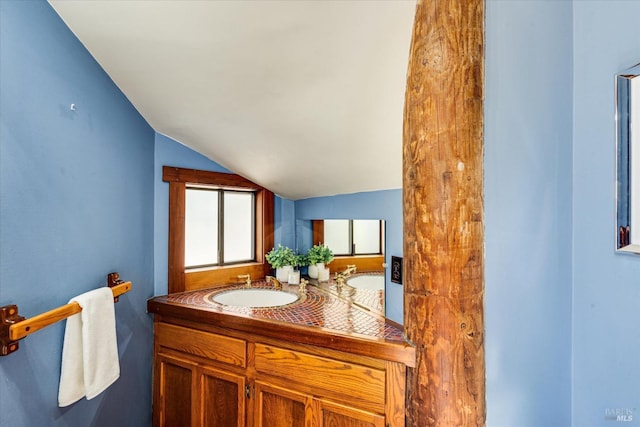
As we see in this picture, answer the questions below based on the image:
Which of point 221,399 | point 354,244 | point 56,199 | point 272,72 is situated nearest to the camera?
point 56,199

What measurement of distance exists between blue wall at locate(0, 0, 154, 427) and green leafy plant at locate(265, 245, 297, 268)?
935 mm

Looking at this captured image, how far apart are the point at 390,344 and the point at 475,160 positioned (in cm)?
74

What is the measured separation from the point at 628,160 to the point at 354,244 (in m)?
1.83

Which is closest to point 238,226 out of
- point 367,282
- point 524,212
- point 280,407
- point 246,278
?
point 246,278

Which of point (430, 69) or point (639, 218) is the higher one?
point (430, 69)

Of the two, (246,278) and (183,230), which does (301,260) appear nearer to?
(246,278)

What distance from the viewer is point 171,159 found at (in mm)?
2127

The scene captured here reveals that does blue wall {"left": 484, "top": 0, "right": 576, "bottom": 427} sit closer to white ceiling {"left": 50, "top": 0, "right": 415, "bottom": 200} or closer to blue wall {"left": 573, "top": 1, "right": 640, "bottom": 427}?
blue wall {"left": 573, "top": 1, "right": 640, "bottom": 427}

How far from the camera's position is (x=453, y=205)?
1.04 m

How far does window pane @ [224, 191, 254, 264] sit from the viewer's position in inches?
97.5

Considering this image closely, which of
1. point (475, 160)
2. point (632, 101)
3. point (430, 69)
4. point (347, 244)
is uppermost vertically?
point (430, 69)

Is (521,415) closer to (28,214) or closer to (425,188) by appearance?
(425,188)

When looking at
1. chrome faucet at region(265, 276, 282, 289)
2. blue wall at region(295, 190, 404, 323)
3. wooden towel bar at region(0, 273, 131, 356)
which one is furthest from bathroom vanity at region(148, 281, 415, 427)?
wooden towel bar at region(0, 273, 131, 356)

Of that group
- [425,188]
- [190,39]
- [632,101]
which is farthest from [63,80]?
[632,101]
